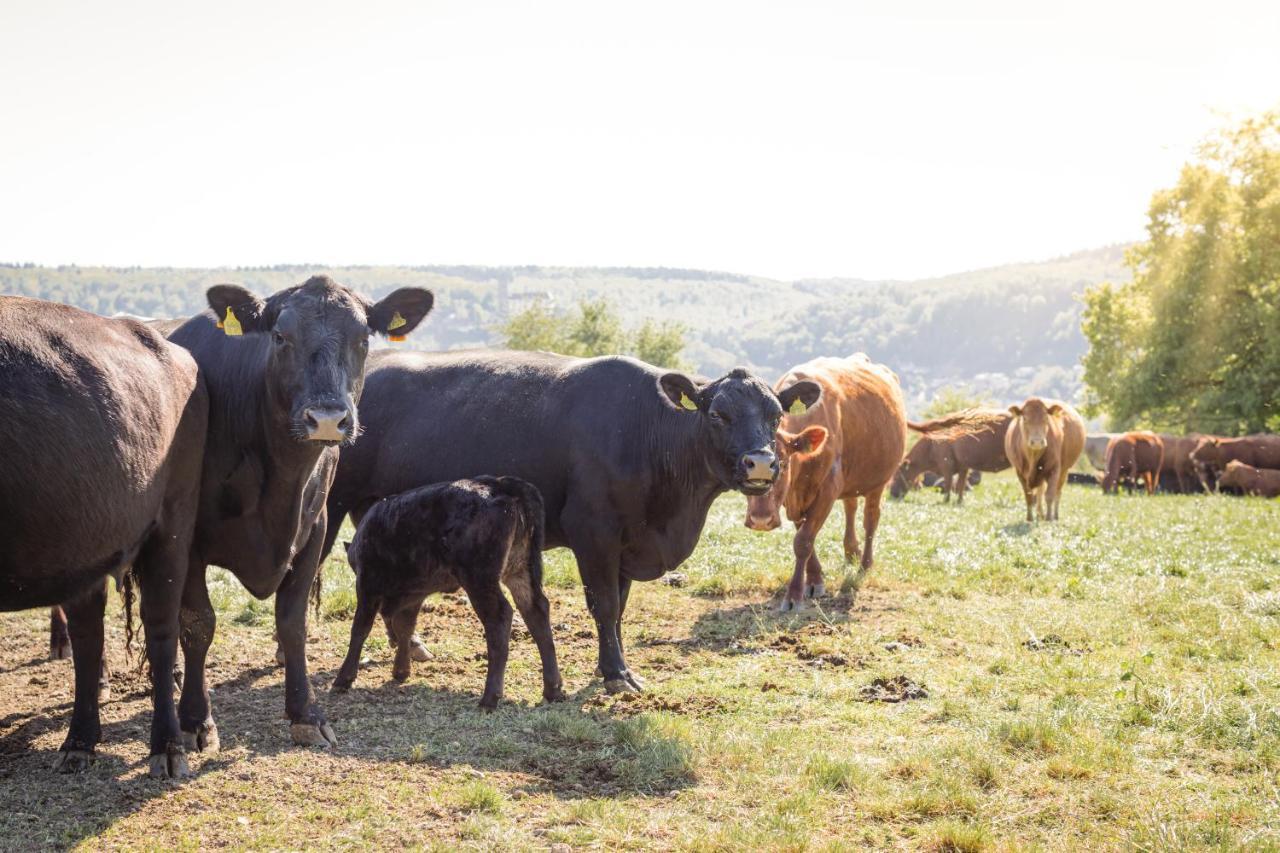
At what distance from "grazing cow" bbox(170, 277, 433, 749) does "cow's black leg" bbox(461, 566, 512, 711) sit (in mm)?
1256

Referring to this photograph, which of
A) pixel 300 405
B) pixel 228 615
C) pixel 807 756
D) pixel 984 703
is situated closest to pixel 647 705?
pixel 807 756

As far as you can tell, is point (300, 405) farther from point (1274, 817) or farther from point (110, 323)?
point (1274, 817)

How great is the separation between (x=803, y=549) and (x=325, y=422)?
22.2 ft

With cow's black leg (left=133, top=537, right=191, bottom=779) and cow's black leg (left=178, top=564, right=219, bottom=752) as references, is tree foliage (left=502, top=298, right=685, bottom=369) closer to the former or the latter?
cow's black leg (left=178, top=564, right=219, bottom=752)

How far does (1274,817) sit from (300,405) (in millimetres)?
5570

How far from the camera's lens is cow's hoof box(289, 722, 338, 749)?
6.70 meters

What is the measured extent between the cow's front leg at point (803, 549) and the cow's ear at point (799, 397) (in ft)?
7.81

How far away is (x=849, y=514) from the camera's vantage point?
1467 cm

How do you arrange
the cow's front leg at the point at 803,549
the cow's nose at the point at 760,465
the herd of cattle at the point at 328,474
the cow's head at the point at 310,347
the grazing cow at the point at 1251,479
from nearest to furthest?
the herd of cattle at the point at 328,474 → the cow's head at the point at 310,347 → the cow's nose at the point at 760,465 → the cow's front leg at the point at 803,549 → the grazing cow at the point at 1251,479

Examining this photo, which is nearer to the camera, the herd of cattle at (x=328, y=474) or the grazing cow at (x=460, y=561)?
the herd of cattle at (x=328, y=474)

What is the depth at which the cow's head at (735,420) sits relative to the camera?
830 centimetres

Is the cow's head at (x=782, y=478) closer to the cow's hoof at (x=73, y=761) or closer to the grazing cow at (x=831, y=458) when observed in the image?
the grazing cow at (x=831, y=458)

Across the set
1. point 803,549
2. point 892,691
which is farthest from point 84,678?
point 803,549

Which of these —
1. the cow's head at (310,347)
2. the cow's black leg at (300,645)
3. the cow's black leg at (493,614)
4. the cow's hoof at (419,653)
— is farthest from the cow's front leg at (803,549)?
the cow's head at (310,347)
